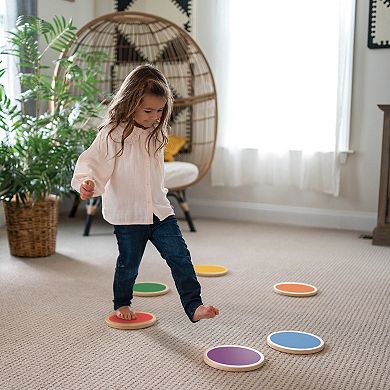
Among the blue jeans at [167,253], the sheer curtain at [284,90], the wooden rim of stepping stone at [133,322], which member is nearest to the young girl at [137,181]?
the blue jeans at [167,253]

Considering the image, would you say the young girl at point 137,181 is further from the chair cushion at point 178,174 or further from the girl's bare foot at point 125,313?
the chair cushion at point 178,174

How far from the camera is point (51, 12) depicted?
4148 millimetres

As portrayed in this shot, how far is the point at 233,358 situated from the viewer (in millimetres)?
1895

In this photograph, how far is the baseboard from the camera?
4.11m

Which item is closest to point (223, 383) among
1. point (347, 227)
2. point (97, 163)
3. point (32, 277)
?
point (97, 163)

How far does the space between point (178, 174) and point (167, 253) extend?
170 cm

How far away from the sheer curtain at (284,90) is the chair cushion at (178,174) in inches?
20.5

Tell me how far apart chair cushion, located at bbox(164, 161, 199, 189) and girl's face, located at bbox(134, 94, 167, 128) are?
5.43 feet

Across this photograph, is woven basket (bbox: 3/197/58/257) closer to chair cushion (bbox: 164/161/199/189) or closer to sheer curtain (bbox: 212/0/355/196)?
chair cushion (bbox: 164/161/199/189)

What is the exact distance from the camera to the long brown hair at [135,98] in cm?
206

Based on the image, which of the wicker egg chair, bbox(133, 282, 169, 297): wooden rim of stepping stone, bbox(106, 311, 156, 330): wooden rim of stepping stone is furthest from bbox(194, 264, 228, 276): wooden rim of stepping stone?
the wicker egg chair

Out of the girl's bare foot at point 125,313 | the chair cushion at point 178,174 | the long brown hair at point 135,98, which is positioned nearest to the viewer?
the long brown hair at point 135,98

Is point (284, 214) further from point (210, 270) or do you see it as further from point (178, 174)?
point (210, 270)

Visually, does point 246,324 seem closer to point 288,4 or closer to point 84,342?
point 84,342
